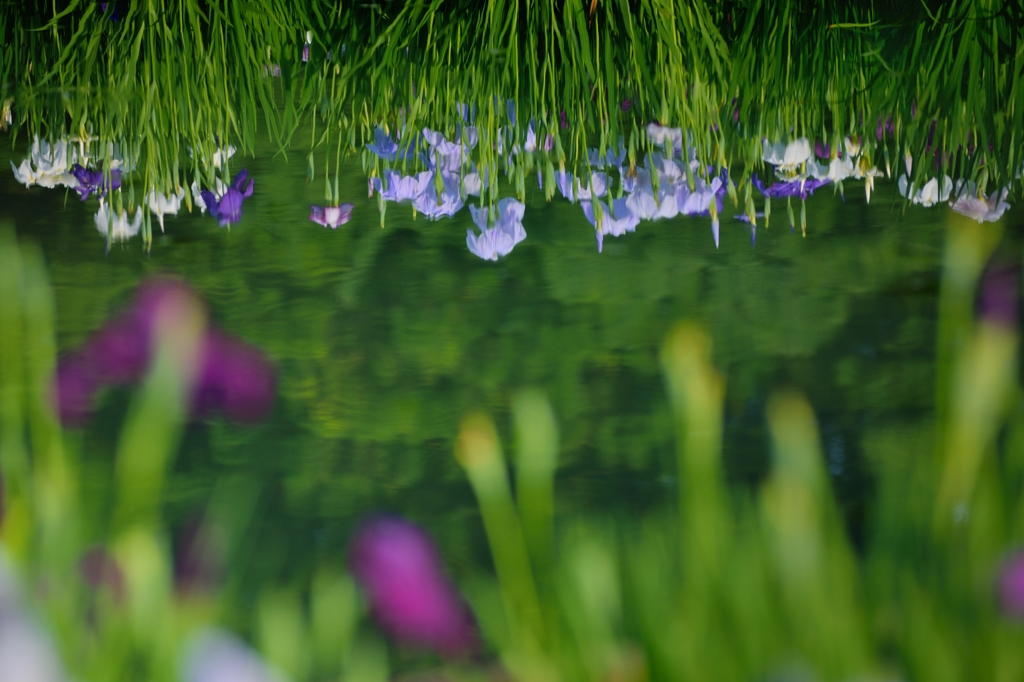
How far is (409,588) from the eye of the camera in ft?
3.63

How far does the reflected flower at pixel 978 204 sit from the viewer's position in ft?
3.41

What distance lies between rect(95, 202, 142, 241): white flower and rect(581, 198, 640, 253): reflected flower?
0.59 metres

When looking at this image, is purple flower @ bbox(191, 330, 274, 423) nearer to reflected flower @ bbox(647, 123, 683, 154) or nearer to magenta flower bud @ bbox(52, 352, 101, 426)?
magenta flower bud @ bbox(52, 352, 101, 426)

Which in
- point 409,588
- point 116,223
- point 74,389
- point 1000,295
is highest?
point 116,223

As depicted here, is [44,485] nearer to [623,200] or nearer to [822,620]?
[623,200]

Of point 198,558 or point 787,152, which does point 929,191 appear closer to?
point 787,152

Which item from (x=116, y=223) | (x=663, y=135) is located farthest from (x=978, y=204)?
(x=116, y=223)

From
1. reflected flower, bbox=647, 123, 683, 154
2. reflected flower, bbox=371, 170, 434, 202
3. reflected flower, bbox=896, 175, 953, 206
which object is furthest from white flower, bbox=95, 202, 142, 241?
reflected flower, bbox=896, 175, 953, 206

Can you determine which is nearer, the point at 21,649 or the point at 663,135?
the point at 21,649

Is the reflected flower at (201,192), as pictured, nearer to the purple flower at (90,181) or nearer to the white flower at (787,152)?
the purple flower at (90,181)

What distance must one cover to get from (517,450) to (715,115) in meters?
0.52

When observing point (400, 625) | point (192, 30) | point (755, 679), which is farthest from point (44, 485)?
point (755, 679)

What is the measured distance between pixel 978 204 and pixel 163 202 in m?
1.08

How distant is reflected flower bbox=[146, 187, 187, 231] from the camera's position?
102 centimetres
